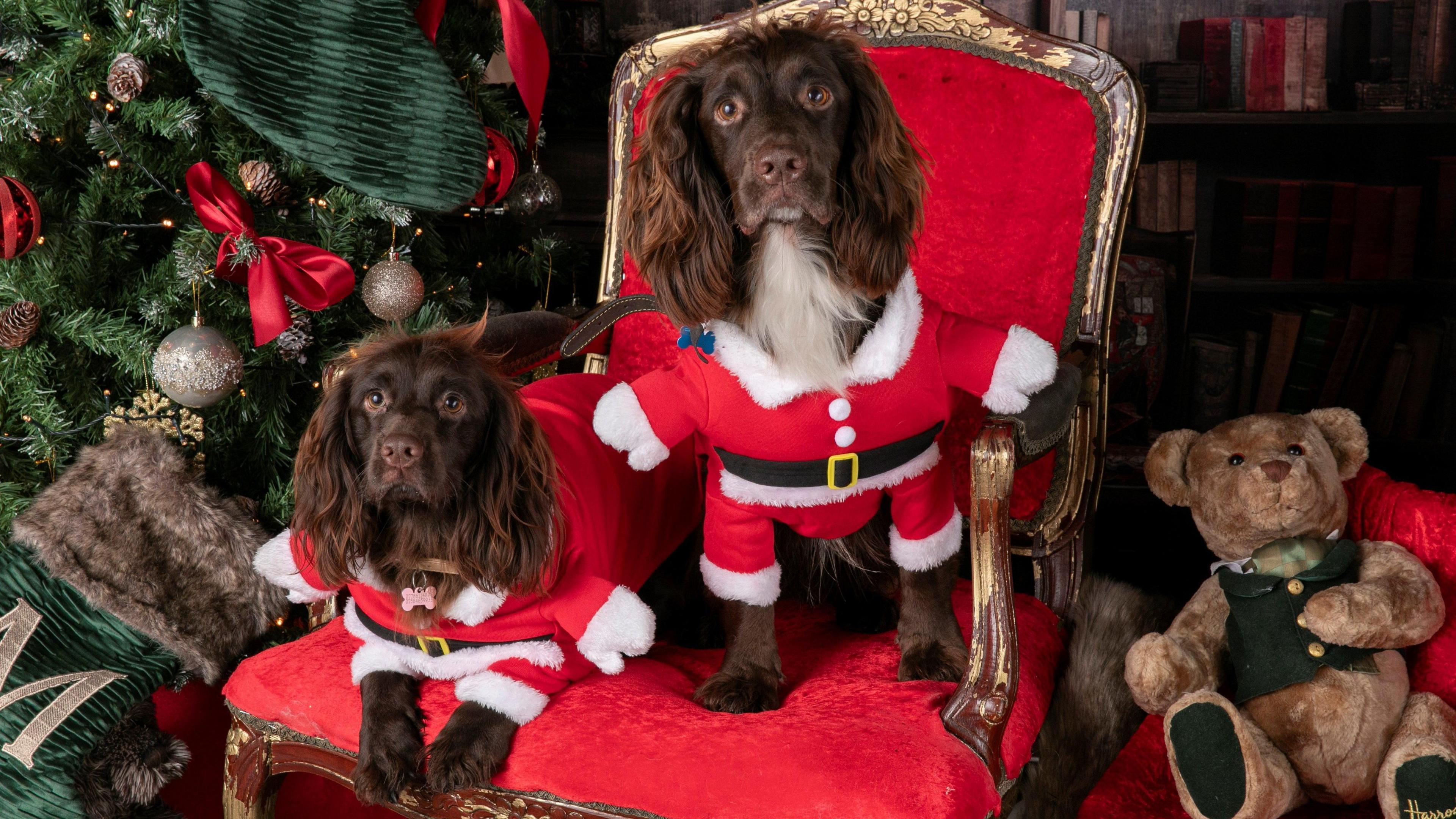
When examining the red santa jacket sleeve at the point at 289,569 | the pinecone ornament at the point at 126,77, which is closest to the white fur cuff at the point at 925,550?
the red santa jacket sleeve at the point at 289,569

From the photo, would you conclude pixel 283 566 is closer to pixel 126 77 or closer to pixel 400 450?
pixel 400 450

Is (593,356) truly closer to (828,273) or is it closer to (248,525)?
(248,525)

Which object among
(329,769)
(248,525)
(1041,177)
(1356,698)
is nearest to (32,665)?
(248,525)

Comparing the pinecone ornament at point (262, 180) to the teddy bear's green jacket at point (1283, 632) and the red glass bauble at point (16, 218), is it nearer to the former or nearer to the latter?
the red glass bauble at point (16, 218)

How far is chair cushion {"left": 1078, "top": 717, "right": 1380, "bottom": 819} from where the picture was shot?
1.72 m

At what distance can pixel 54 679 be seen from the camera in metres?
1.95

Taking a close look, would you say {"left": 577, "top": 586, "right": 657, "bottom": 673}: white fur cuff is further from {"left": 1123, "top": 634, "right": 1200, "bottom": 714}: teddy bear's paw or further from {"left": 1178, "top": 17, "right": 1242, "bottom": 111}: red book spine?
{"left": 1178, "top": 17, "right": 1242, "bottom": 111}: red book spine

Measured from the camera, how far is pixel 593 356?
240cm

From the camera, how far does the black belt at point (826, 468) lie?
5.15 ft

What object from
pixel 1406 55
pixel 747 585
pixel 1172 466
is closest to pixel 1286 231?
pixel 1406 55

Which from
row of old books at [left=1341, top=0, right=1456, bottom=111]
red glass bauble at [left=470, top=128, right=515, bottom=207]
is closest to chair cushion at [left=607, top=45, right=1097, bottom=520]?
red glass bauble at [left=470, top=128, right=515, bottom=207]

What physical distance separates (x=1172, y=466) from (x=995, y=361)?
0.46 m

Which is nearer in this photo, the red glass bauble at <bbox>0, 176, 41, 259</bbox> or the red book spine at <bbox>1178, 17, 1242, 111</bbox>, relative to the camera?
the red glass bauble at <bbox>0, 176, 41, 259</bbox>

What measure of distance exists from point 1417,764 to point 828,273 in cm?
103
